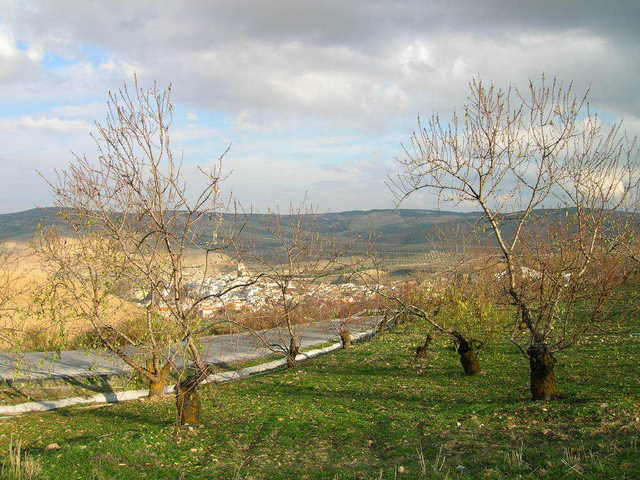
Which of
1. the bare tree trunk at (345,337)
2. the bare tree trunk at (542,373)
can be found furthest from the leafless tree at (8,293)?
the bare tree trunk at (542,373)

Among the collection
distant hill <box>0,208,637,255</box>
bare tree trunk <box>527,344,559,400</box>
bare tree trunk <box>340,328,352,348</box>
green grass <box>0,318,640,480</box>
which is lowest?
bare tree trunk <box>340,328,352,348</box>

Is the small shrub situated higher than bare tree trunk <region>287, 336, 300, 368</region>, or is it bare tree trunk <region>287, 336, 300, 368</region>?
the small shrub

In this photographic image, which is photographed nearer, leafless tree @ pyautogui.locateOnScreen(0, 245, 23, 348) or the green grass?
the green grass

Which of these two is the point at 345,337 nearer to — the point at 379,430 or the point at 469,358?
the point at 469,358

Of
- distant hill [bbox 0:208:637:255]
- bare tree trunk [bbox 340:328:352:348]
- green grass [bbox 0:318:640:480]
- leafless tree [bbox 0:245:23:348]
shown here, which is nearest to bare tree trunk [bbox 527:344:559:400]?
green grass [bbox 0:318:640:480]

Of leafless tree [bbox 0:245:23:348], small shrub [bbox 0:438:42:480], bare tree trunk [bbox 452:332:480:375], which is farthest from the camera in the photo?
leafless tree [bbox 0:245:23:348]

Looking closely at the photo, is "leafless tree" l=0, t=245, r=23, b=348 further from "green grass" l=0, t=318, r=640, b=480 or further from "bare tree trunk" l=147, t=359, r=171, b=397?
"bare tree trunk" l=147, t=359, r=171, b=397

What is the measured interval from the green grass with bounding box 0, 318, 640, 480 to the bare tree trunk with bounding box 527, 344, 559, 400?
251 mm

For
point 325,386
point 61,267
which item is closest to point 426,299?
point 325,386

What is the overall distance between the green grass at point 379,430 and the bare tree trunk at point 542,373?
251 mm

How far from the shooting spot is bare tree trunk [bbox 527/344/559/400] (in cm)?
877

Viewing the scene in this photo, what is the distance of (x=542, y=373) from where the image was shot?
882cm

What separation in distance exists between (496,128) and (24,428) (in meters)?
9.62

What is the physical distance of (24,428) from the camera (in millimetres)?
9969
